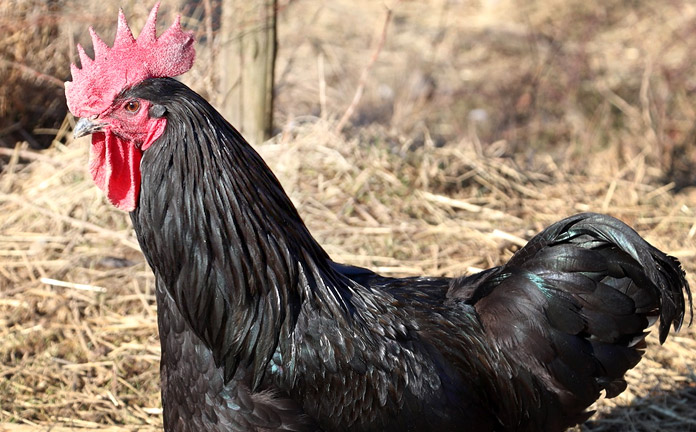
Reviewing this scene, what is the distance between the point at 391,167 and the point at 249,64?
1353mm

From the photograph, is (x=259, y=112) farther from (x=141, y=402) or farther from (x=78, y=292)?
(x=141, y=402)

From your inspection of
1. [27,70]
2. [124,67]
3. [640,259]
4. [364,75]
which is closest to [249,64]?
[364,75]

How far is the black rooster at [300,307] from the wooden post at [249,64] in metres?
2.71

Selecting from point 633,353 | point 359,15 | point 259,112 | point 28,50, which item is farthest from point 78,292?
point 359,15

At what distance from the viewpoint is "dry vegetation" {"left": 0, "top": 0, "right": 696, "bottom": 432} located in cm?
450

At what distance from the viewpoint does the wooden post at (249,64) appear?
5566 mm

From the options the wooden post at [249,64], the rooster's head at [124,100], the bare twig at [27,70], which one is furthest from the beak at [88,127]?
the bare twig at [27,70]

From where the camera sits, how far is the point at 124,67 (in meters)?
2.81

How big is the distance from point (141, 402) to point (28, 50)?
137 inches

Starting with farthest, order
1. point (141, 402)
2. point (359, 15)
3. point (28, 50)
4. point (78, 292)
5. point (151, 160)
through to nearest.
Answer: point (359, 15)
point (28, 50)
point (78, 292)
point (141, 402)
point (151, 160)

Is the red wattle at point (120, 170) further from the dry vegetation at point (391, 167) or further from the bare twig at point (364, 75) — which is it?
the bare twig at point (364, 75)

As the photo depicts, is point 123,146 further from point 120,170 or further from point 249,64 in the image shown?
point 249,64

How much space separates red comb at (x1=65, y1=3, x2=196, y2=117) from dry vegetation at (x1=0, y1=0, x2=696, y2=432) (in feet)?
→ 6.55

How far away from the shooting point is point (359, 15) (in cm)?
997
